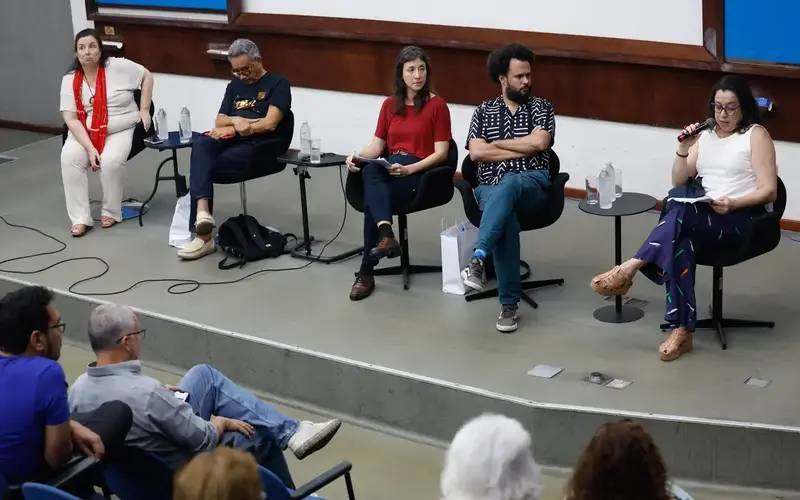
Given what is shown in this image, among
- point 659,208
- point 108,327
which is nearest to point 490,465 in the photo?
point 108,327

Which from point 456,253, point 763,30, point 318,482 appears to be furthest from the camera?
point 763,30

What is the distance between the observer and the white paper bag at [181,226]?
21.5 feet

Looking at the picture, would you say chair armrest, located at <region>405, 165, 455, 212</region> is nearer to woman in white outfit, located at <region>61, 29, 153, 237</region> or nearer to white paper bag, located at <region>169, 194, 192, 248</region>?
white paper bag, located at <region>169, 194, 192, 248</region>

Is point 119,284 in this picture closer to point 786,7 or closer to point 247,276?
point 247,276

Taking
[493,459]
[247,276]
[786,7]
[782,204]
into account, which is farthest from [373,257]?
[493,459]

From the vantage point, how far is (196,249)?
633 centimetres

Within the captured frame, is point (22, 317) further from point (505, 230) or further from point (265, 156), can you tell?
point (265, 156)

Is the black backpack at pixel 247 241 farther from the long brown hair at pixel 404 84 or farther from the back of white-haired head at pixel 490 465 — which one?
the back of white-haired head at pixel 490 465

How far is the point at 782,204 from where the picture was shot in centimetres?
484

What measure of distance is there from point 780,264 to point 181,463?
126 inches

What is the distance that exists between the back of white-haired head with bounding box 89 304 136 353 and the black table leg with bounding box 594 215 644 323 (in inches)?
88.7

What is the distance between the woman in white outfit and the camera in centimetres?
694

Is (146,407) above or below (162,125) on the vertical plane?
below

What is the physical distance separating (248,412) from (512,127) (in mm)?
2051
